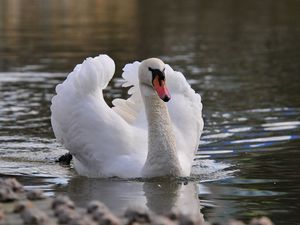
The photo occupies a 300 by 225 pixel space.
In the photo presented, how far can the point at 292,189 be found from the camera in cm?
1131

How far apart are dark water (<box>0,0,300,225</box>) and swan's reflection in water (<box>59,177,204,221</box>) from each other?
1 cm

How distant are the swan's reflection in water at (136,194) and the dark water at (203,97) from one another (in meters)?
0.01

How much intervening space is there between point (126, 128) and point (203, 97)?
293 inches

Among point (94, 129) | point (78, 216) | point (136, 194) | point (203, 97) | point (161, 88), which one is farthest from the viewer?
point (203, 97)

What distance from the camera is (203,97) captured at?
64.3ft

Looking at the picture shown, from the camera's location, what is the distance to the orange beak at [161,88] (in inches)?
456

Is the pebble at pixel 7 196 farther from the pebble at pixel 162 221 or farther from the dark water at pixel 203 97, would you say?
the pebble at pixel 162 221

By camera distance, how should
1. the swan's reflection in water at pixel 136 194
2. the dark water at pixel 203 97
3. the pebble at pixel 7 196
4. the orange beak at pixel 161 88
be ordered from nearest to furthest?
the pebble at pixel 7 196 → the swan's reflection in water at pixel 136 194 → the dark water at pixel 203 97 → the orange beak at pixel 161 88

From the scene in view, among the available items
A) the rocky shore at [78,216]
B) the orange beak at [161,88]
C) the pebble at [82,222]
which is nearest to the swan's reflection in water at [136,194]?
the orange beak at [161,88]

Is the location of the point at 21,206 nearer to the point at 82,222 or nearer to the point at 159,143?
the point at 82,222

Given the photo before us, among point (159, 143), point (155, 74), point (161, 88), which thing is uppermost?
point (155, 74)

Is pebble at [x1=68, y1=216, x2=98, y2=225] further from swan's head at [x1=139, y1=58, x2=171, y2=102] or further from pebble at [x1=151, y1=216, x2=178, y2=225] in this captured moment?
swan's head at [x1=139, y1=58, x2=171, y2=102]

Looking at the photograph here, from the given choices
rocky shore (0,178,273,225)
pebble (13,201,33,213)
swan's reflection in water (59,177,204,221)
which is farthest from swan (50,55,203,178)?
pebble (13,201,33,213)

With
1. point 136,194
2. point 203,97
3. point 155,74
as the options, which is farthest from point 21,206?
point 203,97
